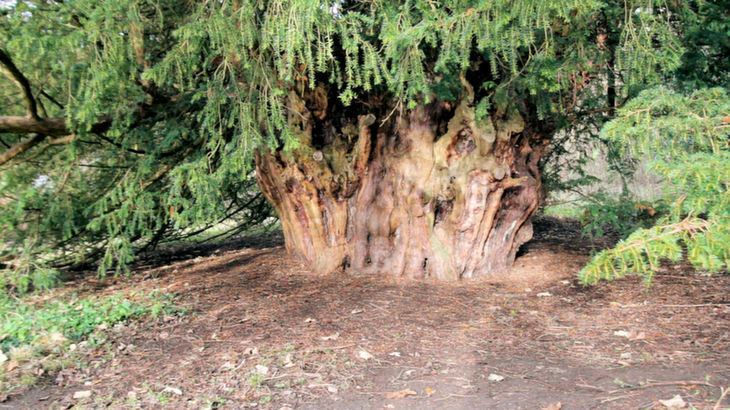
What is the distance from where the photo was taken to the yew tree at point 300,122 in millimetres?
4824

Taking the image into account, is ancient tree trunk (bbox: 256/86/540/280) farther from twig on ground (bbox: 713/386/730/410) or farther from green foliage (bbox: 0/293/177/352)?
twig on ground (bbox: 713/386/730/410)

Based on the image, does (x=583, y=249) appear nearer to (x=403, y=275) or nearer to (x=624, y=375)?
(x=403, y=275)

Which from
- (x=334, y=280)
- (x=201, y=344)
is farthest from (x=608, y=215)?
(x=201, y=344)

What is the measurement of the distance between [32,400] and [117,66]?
2.68m

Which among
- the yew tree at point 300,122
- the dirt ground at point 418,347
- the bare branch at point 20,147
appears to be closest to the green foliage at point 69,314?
the dirt ground at point 418,347

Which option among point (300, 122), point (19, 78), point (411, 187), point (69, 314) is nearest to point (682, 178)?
point (411, 187)

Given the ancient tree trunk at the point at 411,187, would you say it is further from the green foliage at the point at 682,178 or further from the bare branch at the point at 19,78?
the bare branch at the point at 19,78

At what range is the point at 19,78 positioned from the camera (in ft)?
19.3

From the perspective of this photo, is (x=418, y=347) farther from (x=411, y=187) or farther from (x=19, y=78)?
(x=19, y=78)

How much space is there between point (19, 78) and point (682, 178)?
18.9 ft

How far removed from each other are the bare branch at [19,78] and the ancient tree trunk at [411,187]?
2282mm

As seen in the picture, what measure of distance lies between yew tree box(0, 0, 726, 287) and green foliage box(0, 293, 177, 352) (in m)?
0.44

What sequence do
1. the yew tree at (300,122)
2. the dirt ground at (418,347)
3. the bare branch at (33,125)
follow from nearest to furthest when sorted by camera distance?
the dirt ground at (418,347), the yew tree at (300,122), the bare branch at (33,125)

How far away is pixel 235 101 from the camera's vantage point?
5430mm
